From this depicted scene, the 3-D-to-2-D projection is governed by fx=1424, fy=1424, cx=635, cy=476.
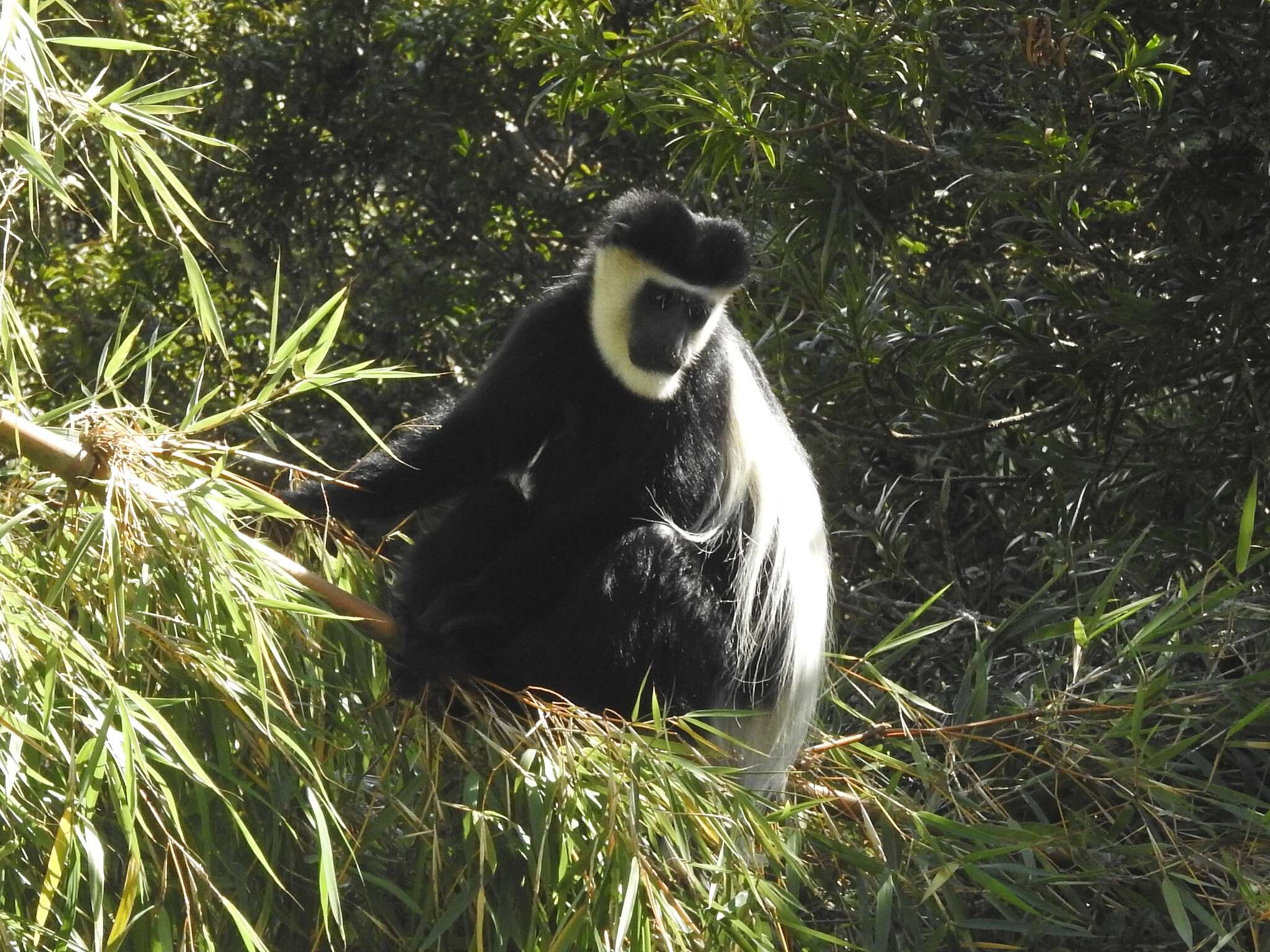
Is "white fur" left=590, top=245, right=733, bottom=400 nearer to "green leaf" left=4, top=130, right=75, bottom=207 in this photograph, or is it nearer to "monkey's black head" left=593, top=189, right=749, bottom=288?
"monkey's black head" left=593, top=189, right=749, bottom=288

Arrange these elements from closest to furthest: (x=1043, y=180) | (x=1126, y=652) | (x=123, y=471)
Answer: (x=123, y=471) < (x=1126, y=652) < (x=1043, y=180)

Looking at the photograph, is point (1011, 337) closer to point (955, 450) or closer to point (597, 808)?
point (955, 450)

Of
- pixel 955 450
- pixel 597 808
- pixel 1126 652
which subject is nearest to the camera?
pixel 597 808

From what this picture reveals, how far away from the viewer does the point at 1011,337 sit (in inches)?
98.9

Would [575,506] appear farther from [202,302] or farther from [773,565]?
[202,302]

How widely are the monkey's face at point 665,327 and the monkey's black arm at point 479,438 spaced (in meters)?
0.15

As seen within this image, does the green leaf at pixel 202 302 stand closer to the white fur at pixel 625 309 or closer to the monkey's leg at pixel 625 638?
the monkey's leg at pixel 625 638

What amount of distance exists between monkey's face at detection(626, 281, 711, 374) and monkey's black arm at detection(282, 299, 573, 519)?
148 mm

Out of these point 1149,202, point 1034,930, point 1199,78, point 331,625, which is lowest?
point 1034,930

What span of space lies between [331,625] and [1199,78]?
1.69m

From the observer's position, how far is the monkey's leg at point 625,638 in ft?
6.44

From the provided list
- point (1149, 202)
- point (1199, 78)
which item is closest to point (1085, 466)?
point (1149, 202)

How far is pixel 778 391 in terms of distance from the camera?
114 inches

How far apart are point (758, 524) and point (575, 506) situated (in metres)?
0.35
